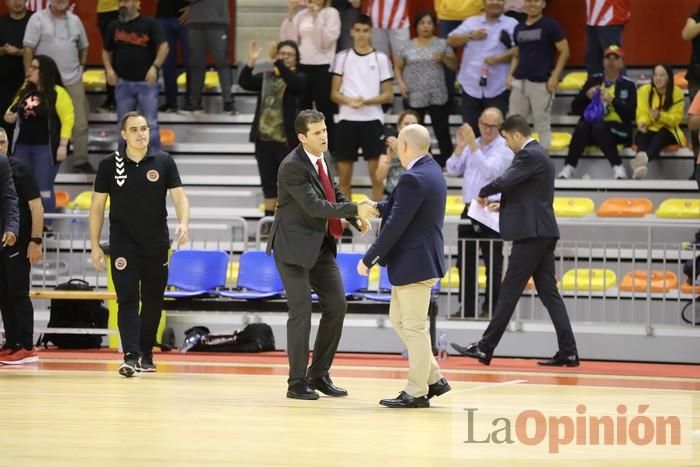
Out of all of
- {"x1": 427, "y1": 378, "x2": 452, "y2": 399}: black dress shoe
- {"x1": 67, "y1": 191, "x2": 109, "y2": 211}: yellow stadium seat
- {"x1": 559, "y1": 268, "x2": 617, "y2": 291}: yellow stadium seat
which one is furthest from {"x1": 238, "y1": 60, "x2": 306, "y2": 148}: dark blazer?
{"x1": 427, "y1": 378, "x2": 452, "y2": 399}: black dress shoe

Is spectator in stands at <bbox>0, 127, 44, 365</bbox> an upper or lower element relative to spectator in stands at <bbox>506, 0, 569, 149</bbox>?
lower

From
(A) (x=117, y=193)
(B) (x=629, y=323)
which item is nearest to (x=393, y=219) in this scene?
(A) (x=117, y=193)

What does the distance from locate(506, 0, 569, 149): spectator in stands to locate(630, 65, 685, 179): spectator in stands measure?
98 centimetres

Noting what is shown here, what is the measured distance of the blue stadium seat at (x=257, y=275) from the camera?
12.0 metres

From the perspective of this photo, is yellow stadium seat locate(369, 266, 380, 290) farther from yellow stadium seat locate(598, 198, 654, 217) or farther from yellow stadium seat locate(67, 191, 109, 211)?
yellow stadium seat locate(67, 191, 109, 211)

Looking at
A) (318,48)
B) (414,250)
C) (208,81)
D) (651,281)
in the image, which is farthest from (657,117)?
(414,250)

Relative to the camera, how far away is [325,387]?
28.0 ft

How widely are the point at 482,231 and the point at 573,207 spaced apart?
203 centimetres

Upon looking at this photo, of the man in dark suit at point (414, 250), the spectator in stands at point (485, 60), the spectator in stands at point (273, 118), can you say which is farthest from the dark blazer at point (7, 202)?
the spectator in stands at point (485, 60)

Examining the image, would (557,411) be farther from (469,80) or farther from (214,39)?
(214,39)

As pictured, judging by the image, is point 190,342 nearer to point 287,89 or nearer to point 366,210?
point 287,89

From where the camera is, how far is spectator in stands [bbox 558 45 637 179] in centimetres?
1415

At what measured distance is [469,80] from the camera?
1442 cm

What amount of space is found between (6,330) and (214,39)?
5.65m
